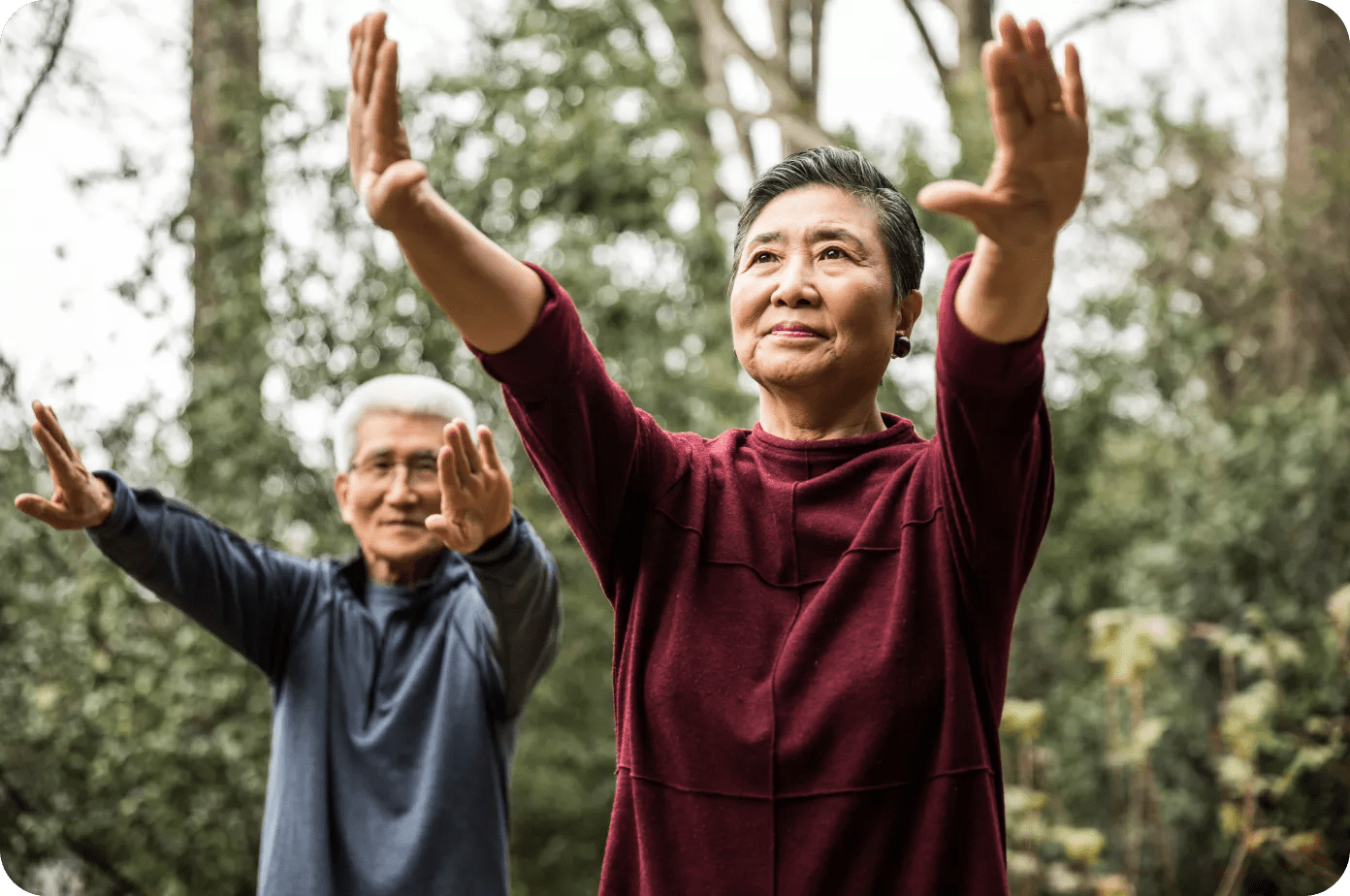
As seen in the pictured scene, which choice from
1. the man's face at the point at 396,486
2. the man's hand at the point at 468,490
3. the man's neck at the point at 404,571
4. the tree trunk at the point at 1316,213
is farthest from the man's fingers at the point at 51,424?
the tree trunk at the point at 1316,213

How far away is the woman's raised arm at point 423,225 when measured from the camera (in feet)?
4.50

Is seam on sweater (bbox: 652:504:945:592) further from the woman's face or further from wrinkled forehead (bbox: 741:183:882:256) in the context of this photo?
wrinkled forehead (bbox: 741:183:882:256)

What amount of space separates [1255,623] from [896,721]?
Answer: 414 centimetres

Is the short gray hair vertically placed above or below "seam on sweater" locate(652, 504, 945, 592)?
above

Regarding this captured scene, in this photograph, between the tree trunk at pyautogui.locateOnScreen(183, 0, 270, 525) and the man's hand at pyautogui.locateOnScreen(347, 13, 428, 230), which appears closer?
the man's hand at pyautogui.locateOnScreen(347, 13, 428, 230)

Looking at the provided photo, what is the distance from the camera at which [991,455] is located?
145cm

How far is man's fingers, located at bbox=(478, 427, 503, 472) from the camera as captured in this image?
6.30 feet

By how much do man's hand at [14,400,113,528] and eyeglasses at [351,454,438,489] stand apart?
0.56 meters

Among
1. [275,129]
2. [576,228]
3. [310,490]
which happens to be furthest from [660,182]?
[310,490]

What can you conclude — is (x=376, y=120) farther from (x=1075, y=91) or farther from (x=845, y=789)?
(x=845, y=789)

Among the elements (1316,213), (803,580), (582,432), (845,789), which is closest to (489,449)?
(582,432)

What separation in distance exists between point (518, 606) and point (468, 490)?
59 cm

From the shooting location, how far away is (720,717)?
1525 millimetres

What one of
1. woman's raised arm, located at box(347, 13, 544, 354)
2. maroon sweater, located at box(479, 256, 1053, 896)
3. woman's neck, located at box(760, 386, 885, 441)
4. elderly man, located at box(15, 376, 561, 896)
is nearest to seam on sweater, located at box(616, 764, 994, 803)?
maroon sweater, located at box(479, 256, 1053, 896)
